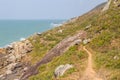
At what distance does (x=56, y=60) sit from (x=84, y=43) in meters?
4.79

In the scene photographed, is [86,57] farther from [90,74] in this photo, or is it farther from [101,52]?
[90,74]

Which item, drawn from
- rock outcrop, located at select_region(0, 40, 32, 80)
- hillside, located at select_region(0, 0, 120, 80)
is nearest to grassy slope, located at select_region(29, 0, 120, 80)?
hillside, located at select_region(0, 0, 120, 80)

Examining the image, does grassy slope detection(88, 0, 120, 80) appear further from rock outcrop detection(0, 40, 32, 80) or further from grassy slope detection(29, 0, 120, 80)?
rock outcrop detection(0, 40, 32, 80)

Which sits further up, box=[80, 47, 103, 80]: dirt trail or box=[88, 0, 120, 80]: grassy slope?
box=[88, 0, 120, 80]: grassy slope

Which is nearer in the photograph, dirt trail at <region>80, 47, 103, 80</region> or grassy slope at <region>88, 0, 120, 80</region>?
A: dirt trail at <region>80, 47, 103, 80</region>

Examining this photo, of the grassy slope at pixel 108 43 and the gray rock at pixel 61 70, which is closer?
the grassy slope at pixel 108 43

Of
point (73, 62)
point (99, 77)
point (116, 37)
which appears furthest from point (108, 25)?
point (99, 77)

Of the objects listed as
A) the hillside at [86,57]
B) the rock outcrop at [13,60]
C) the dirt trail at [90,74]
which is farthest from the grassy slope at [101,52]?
the rock outcrop at [13,60]

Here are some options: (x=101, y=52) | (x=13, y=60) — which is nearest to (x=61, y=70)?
(x=101, y=52)

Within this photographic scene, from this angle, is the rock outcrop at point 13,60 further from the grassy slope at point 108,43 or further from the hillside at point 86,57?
the grassy slope at point 108,43

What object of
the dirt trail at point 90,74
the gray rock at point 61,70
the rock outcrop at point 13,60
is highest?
the rock outcrop at point 13,60

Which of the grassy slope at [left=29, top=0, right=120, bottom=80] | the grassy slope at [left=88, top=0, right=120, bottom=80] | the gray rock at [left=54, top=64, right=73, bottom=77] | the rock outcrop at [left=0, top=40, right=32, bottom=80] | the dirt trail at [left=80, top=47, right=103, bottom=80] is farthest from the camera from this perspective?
the rock outcrop at [left=0, top=40, right=32, bottom=80]

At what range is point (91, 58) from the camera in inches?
1668

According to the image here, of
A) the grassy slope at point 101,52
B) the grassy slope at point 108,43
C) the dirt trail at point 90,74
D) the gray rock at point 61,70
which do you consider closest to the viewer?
the dirt trail at point 90,74
